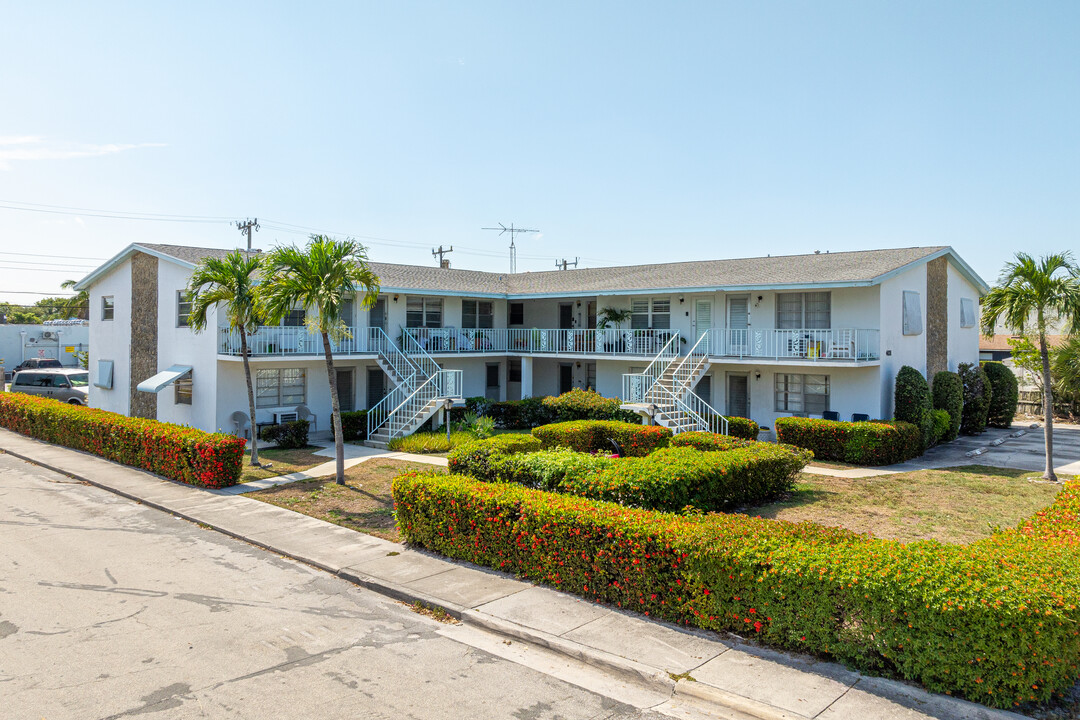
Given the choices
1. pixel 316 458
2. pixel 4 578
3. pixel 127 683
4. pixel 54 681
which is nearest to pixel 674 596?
pixel 127 683

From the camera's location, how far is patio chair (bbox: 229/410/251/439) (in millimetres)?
20516

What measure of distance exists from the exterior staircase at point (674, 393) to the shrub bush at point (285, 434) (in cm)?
972

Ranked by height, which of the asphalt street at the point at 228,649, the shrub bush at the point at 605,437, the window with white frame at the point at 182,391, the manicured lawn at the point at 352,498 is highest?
the window with white frame at the point at 182,391

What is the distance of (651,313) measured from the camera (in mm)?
25438

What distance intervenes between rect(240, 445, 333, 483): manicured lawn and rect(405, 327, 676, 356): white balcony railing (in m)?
6.66

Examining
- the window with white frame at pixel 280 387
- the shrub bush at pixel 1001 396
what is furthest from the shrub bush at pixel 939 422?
the window with white frame at pixel 280 387

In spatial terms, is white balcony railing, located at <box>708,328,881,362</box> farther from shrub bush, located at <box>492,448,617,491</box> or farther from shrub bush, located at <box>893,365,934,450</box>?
shrub bush, located at <box>492,448,617,491</box>

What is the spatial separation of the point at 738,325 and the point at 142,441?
56.9 ft

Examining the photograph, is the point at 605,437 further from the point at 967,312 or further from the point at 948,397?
the point at 967,312

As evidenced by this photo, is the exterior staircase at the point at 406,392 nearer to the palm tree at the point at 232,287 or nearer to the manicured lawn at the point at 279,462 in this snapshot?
the manicured lawn at the point at 279,462

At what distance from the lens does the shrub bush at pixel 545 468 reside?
1095cm

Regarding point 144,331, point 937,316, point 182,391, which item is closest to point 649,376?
point 937,316

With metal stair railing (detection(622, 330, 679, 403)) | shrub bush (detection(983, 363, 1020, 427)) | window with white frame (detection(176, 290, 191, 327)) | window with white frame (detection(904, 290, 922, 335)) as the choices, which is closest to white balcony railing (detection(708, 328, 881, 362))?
metal stair railing (detection(622, 330, 679, 403))

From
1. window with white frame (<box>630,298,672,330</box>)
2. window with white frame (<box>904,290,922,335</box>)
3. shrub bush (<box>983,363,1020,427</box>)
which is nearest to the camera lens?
window with white frame (<box>904,290,922,335</box>)
